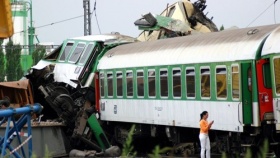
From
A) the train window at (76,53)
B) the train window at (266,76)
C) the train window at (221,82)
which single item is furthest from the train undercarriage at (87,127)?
the train window at (266,76)

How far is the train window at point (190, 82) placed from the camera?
19.2 m

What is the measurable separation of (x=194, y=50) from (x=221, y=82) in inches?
75.3

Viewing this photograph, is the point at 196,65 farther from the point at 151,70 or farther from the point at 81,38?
the point at 81,38

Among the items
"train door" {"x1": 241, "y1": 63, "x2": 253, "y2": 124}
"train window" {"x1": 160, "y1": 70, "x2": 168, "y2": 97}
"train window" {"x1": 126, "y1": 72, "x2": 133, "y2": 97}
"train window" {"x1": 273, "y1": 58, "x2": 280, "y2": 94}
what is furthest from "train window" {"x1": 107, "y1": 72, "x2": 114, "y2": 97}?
"train window" {"x1": 273, "y1": 58, "x2": 280, "y2": 94}

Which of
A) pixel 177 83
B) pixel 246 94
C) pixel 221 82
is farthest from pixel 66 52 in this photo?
pixel 246 94

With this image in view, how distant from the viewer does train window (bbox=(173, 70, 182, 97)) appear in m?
20.0

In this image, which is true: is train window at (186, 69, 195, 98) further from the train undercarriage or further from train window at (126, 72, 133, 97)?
train window at (126, 72, 133, 97)

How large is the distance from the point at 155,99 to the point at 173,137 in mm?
1226

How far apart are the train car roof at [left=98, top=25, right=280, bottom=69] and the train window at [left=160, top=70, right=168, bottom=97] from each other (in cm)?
28

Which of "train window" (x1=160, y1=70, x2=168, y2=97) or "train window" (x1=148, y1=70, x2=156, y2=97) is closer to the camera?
"train window" (x1=160, y1=70, x2=168, y2=97)

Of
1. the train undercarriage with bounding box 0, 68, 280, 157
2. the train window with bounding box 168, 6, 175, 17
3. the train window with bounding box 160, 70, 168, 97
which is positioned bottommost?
the train undercarriage with bounding box 0, 68, 280, 157

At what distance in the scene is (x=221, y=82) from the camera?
58.1ft

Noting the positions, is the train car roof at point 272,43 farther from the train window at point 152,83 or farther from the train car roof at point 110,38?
the train car roof at point 110,38

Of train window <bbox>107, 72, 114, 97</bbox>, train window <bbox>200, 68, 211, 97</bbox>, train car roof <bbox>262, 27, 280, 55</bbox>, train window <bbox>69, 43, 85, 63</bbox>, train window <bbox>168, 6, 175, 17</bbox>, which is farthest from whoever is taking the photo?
train window <bbox>168, 6, 175, 17</bbox>
